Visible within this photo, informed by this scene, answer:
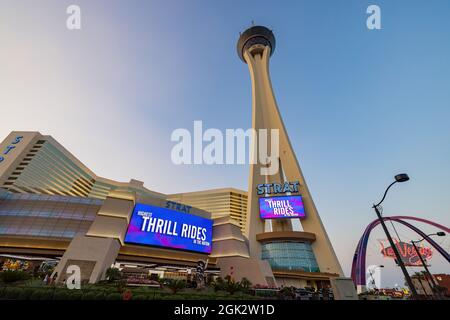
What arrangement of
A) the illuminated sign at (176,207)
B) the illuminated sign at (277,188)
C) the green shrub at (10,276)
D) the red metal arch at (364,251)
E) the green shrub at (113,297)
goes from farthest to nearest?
the illuminated sign at (277,188) → the red metal arch at (364,251) → the illuminated sign at (176,207) → the green shrub at (10,276) → the green shrub at (113,297)

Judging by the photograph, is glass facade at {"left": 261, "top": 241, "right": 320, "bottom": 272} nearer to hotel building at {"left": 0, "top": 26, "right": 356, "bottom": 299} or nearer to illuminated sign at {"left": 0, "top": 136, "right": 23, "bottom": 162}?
hotel building at {"left": 0, "top": 26, "right": 356, "bottom": 299}

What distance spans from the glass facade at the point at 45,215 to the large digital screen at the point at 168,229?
10.5 m

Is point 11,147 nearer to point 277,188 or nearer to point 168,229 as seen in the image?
point 168,229

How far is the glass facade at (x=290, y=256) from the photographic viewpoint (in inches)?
1786

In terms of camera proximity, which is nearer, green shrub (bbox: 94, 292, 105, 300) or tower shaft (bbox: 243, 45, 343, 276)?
green shrub (bbox: 94, 292, 105, 300)

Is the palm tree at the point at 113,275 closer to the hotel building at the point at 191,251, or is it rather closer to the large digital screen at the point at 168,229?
the hotel building at the point at 191,251

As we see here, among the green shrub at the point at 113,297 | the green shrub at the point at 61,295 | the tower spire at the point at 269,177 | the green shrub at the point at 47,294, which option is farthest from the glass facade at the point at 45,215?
the tower spire at the point at 269,177

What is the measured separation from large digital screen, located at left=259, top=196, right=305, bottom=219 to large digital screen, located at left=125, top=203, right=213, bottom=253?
1934 centimetres

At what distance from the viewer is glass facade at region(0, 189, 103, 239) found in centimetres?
3378

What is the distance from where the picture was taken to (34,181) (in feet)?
318

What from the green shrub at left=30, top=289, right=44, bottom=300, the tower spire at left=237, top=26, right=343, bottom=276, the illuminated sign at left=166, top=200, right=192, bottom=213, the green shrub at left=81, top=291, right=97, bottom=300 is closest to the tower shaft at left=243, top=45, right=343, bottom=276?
the tower spire at left=237, top=26, right=343, bottom=276

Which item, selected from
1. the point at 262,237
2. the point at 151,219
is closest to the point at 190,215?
the point at 151,219

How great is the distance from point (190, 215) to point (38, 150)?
10289 cm

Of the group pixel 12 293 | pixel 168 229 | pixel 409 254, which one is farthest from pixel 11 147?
pixel 409 254
